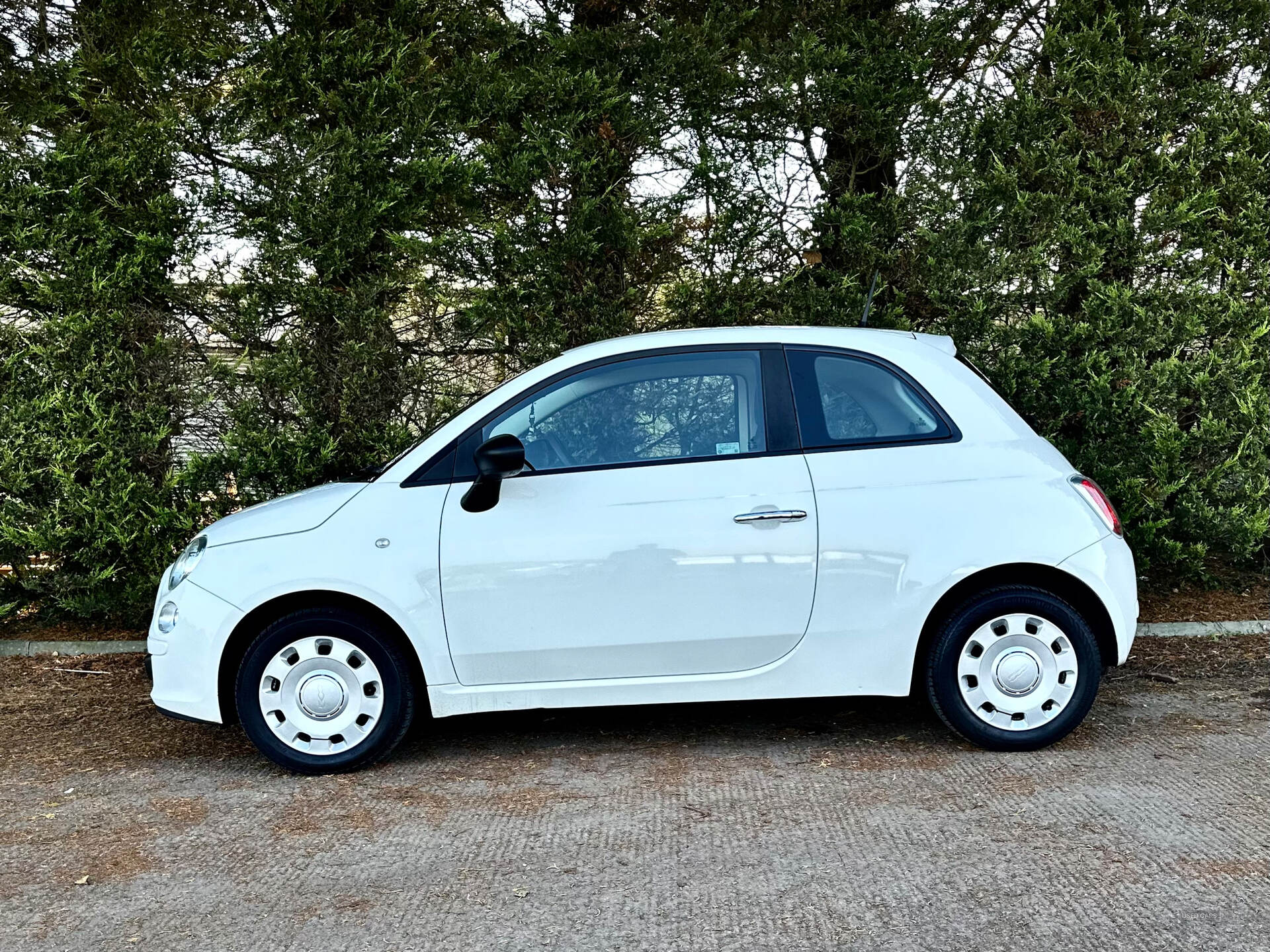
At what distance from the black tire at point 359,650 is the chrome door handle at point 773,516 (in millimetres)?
1504

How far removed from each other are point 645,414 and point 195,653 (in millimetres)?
2105

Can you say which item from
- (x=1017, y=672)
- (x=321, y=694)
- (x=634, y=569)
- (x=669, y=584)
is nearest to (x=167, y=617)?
Answer: (x=321, y=694)

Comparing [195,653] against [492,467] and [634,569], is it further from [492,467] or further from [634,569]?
[634,569]

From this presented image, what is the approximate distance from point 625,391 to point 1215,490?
427cm

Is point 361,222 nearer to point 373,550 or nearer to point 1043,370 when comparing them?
point 373,550

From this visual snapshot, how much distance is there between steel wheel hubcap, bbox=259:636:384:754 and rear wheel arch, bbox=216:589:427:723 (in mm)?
141

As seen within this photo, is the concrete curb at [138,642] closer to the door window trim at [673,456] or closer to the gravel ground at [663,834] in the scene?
the gravel ground at [663,834]

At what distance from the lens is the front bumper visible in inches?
194

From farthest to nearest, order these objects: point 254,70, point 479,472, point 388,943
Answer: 1. point 254,70
2. point 479,472
3. point 388,943

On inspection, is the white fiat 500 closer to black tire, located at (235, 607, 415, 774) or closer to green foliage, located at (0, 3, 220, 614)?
black tire, located at (235, 607, 415, 774)

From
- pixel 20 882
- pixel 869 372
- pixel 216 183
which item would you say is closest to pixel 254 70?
pixel 216 183

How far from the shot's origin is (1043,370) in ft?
23.8

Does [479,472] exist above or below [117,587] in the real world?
above

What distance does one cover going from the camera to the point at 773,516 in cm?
486
